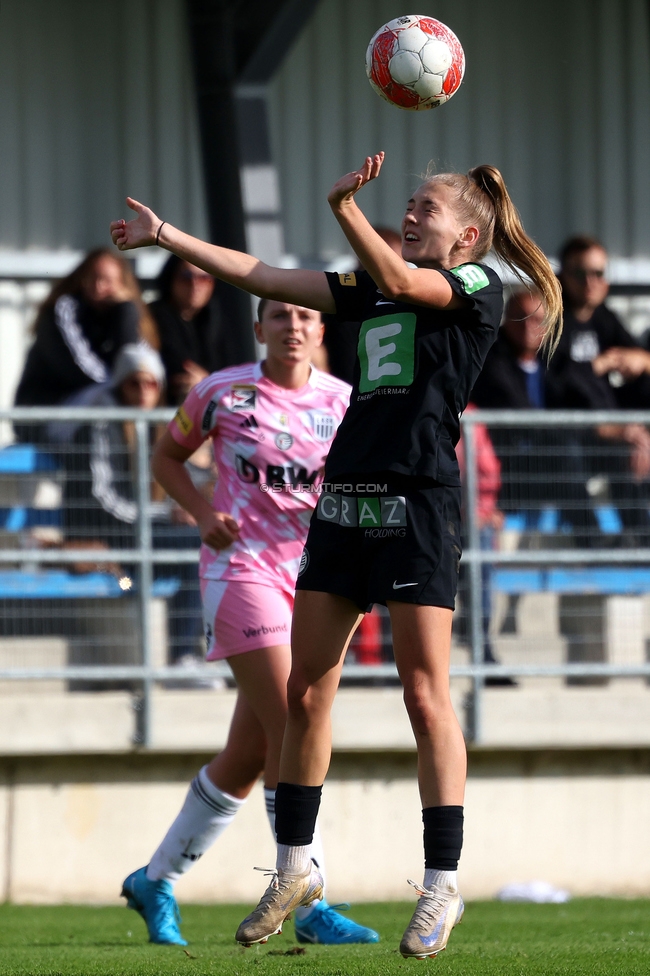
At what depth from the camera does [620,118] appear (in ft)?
39.7

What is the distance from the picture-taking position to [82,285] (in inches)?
324

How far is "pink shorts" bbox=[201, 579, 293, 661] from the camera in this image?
508 centimetres

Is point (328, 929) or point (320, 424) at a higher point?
point (320, 424)

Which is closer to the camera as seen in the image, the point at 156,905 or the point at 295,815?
the point at 295,815

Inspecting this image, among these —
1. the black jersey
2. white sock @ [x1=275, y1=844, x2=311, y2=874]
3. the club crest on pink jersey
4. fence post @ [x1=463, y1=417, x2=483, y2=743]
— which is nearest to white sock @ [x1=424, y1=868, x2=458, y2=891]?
white sock @ [x1=275, y1=844, x2=311, y2=874]

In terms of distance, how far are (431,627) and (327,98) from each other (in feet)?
27.7

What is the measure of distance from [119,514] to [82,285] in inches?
64.7

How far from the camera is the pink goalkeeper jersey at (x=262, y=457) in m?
5.25

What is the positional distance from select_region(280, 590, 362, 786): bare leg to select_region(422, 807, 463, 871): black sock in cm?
37

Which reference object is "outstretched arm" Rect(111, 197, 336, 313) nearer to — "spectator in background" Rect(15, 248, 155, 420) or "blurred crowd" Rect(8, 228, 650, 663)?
"blurred crowd" Rect(8, 228, 650, 663)

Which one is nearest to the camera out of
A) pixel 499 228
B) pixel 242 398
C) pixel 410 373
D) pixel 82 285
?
pixel 410 373

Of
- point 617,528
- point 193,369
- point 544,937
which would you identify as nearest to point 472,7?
point 193,369

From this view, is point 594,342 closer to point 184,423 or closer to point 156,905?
point 184,423

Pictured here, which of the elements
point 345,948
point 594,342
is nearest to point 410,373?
point 345,948
